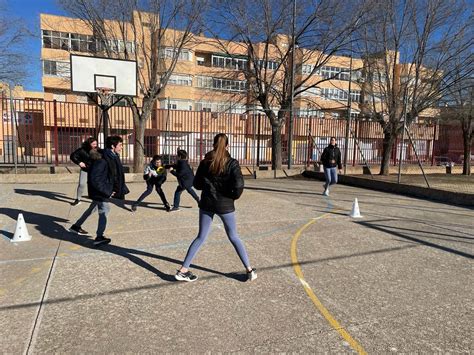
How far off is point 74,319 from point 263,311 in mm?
1739

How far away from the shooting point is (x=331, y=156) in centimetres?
1057

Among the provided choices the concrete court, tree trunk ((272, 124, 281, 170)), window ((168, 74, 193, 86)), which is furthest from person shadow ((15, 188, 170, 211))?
window ((168, 74, 193, 86))

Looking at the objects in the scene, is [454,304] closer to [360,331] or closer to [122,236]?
[360,331]

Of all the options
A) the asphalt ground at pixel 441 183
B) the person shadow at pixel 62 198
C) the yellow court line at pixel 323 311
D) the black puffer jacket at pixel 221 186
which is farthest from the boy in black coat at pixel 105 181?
the asphalt ground at pixel 441 183

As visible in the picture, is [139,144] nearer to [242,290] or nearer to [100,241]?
[100,241]

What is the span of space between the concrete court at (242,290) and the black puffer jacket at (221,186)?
92cm

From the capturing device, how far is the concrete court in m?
2.99

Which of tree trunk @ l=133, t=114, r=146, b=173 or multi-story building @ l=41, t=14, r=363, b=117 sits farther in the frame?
multi-story building @ l=41, t=14, r=363, b=117

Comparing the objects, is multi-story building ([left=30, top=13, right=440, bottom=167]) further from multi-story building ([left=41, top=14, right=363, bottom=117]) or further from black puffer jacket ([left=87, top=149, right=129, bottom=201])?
black puffer jacket ([left=87, top=149, right=129, bottom=201])

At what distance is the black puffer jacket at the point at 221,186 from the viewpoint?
388 centimetres

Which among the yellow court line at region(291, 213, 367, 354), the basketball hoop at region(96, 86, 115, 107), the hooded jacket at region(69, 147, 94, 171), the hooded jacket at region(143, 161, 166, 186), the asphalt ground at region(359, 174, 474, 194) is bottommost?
the yellow court line at region(291, 213, 367, 354)

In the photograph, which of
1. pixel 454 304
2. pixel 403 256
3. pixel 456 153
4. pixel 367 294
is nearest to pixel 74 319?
A: pixel 367 294

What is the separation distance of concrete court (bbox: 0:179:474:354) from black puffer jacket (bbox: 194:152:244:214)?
3.01ft

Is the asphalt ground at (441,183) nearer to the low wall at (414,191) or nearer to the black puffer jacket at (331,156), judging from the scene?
the low wall at (414,191)
